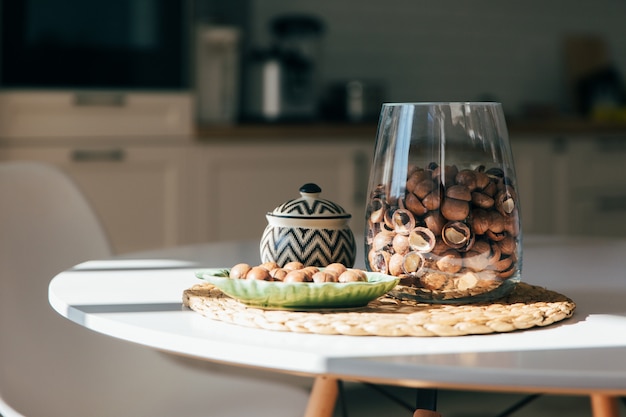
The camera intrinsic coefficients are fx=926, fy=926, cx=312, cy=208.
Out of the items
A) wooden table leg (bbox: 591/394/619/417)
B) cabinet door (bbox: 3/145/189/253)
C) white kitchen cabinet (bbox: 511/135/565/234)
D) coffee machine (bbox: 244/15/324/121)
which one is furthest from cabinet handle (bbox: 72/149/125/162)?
wooden table leg (bbox: 591/394/619/417)

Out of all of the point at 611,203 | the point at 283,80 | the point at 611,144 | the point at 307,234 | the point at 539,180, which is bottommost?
the point at 611,203

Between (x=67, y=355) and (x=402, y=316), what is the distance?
28.9 inches

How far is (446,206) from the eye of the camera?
92cm

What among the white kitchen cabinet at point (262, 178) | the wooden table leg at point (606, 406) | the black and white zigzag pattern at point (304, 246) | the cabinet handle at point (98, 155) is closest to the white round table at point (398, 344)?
the wooden table leg at point (606, 406)

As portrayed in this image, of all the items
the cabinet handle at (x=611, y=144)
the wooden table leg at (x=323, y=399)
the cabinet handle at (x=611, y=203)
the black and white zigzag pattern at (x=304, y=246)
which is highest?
the black and white zigzag pattern at (x=304, y=246)

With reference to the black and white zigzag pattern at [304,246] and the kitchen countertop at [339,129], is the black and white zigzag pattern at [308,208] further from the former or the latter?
the kitchen countertop at [339,129]

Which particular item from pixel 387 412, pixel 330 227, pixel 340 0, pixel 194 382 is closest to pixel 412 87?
pixel 340 0

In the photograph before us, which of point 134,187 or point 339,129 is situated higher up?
point 339,129

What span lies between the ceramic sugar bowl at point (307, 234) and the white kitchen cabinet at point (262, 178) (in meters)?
2.04

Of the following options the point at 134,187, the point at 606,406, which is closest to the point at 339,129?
the point at 134,187

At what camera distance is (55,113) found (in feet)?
9.21

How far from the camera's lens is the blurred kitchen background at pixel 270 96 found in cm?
284

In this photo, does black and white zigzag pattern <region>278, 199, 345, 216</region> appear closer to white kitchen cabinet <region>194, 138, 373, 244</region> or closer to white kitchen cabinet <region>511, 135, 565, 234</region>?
white kitchen cabinet <region>194, 138, 373, 244</region>

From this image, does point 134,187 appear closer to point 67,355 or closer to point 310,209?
point 67,355
